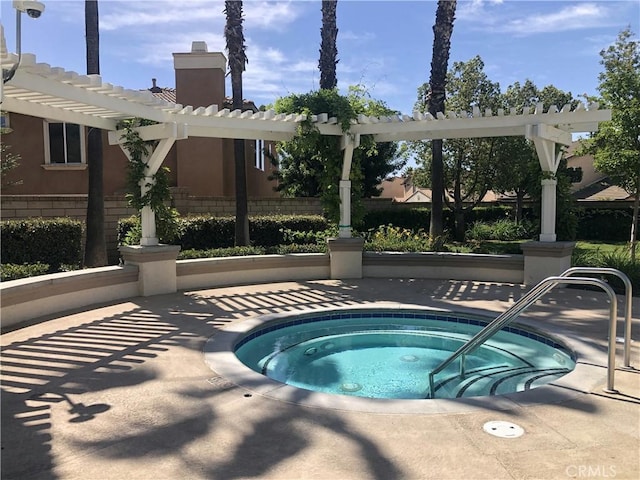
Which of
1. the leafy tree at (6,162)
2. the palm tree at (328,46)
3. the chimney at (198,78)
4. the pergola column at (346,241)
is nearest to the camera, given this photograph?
the pergola column at (346,241)

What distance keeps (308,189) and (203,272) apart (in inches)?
425

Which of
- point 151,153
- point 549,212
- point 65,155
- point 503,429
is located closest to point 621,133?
point 549,212

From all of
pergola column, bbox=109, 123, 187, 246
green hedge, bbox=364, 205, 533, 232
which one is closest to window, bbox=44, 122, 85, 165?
pergola column, bbox=109, 123, 187, 246

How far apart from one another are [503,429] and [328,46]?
13.9 metres

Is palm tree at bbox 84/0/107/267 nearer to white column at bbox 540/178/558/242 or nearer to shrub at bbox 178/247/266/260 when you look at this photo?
shrub at bbox 178/247/266/260

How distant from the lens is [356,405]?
417 cm

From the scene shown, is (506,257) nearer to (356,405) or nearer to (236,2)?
(356,405)

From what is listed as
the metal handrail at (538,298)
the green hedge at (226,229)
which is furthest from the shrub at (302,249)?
the metal handrail at (538,298)

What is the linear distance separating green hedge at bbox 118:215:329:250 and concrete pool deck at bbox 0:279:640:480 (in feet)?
24.6

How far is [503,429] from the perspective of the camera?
370cm

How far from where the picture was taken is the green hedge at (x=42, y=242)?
9914 millimetres

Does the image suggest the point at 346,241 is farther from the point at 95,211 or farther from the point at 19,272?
the point at 19,272

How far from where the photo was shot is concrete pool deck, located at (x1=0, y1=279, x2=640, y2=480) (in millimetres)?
3182

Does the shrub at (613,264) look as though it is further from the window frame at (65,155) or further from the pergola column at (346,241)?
the window frame at (65,155)
